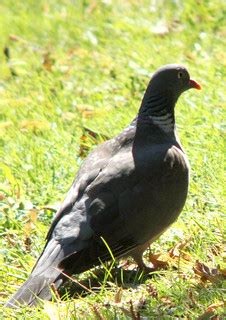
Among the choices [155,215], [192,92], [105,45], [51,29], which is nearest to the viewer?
[155,215]

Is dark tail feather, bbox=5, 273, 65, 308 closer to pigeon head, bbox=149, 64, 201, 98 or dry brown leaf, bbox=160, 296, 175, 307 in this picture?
dry brown leaf, bbox=160, 296, 175, 307

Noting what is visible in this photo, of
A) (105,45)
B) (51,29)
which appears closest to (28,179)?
(105,45)

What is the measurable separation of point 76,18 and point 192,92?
2976 mm

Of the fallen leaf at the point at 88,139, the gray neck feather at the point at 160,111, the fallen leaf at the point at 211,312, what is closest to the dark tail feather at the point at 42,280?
the fallen leaf at the point at 211,312

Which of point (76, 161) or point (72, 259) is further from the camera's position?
point (76, 161)

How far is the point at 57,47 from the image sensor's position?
30.5ft

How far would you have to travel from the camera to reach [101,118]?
23.3 feet

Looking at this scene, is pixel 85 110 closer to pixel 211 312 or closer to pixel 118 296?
pixel 118 296

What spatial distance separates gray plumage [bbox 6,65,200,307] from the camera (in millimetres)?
5023

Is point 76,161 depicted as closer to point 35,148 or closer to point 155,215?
point 35,148

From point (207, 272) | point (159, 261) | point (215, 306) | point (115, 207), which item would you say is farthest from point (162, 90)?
point (215, 306)

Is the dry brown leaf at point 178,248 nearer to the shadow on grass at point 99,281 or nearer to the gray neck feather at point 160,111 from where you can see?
the shadow on grass at point 99,281

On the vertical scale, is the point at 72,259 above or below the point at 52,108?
above

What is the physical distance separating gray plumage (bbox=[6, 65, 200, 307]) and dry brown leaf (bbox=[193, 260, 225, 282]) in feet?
1.30
